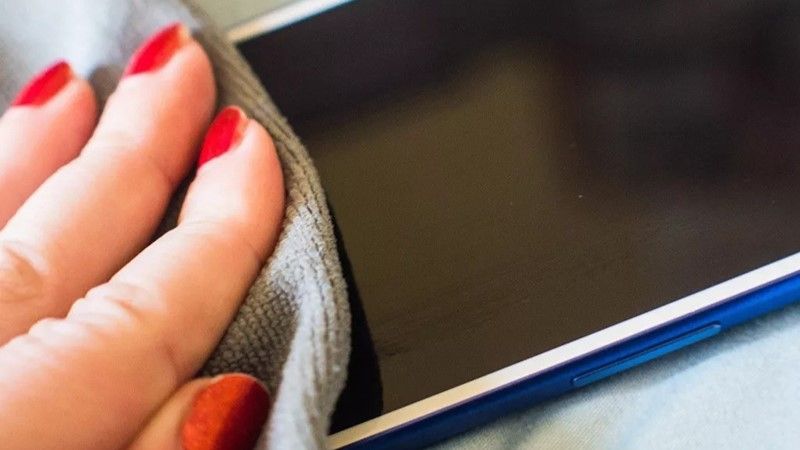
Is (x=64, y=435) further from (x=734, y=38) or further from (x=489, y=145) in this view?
(x=734, y=38)

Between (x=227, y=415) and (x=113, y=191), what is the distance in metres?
0.15

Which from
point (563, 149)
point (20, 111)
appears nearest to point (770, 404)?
point (563, 149)

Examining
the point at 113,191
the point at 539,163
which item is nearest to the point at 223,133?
the point at 113,191

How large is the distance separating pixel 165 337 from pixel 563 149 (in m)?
0.23

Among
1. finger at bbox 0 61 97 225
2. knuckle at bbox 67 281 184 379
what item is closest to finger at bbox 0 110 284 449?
knuckle at bbox 67 281 184 379

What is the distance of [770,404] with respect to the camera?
1.05 feet

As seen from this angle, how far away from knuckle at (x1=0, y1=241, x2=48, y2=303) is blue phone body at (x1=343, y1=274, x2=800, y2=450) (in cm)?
15

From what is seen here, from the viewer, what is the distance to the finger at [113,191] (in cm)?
35

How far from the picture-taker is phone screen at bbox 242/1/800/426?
0.36m

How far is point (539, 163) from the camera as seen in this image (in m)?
0.43

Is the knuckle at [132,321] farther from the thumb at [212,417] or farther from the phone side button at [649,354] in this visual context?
the phone side button at [649,354]

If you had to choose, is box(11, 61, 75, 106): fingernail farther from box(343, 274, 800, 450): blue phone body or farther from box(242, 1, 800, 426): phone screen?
box(343, 274, 800, 450): blue phone body

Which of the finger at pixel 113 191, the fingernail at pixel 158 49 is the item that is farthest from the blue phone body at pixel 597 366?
the fingernail at pixel 158 49

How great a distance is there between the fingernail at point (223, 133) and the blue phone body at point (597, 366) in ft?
0.54
